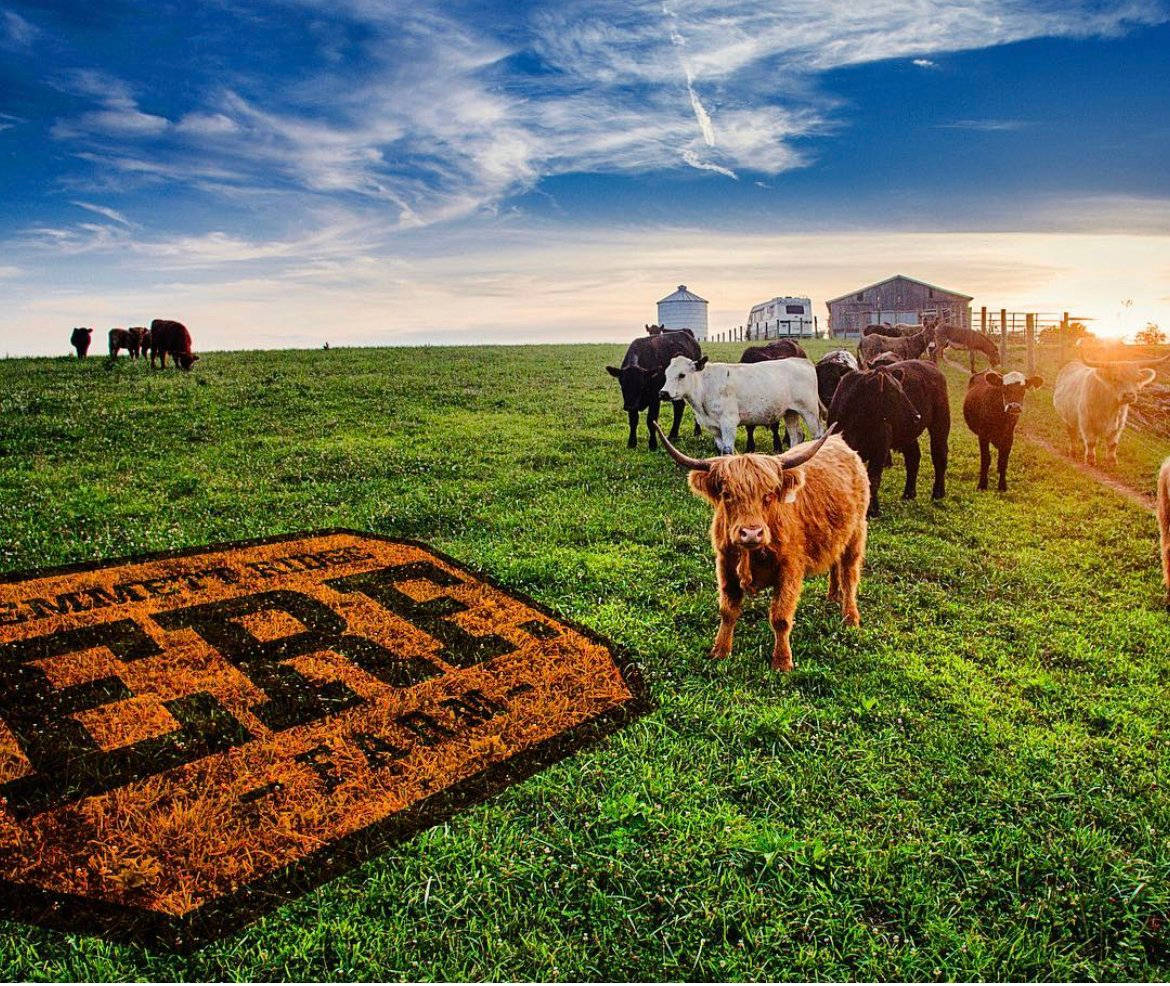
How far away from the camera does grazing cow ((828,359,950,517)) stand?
11039 millimetres

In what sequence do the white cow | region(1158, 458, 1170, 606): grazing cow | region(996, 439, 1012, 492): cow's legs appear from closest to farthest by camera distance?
region(1158, 458, 1170, 606): grazing cow
region(996, 439, 1012, 492): cow's legs
the white cow

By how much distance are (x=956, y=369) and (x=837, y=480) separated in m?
30.4

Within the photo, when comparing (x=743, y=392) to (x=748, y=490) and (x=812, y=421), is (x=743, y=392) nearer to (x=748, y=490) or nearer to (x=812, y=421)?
(x=812, y=421)

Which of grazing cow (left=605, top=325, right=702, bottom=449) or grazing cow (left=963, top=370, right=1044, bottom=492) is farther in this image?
grazing cow (left=605, top=325, right=702, bottom=449)

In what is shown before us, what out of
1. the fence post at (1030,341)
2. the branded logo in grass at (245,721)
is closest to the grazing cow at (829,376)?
the branded logo in grass at (245,721)

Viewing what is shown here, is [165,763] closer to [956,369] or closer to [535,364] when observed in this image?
[535,364]

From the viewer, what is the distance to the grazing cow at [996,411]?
12.3 meters

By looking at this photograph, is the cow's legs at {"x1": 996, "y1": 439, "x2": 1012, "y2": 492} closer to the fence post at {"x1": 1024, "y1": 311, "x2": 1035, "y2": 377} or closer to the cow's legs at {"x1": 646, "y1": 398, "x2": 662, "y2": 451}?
the cow's legs at {"x1": 646, "y1": 398, "x2": 662, "y2": 451}

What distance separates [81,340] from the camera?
101 feet

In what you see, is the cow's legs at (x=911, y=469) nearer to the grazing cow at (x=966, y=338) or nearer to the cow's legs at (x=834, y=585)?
the cow's legs at (x=834, y=585)

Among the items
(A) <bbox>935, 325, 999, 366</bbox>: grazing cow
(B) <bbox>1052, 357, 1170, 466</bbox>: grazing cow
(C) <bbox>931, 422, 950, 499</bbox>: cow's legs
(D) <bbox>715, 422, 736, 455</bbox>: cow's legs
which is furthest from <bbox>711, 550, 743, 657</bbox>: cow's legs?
(A) <bbox>935, 325, 999, 366</bbox>: grazing cow

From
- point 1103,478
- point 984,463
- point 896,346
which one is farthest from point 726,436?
point 896,346

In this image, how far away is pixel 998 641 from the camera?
22.2 feet

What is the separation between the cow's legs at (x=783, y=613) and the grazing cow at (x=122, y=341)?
31.2 m
